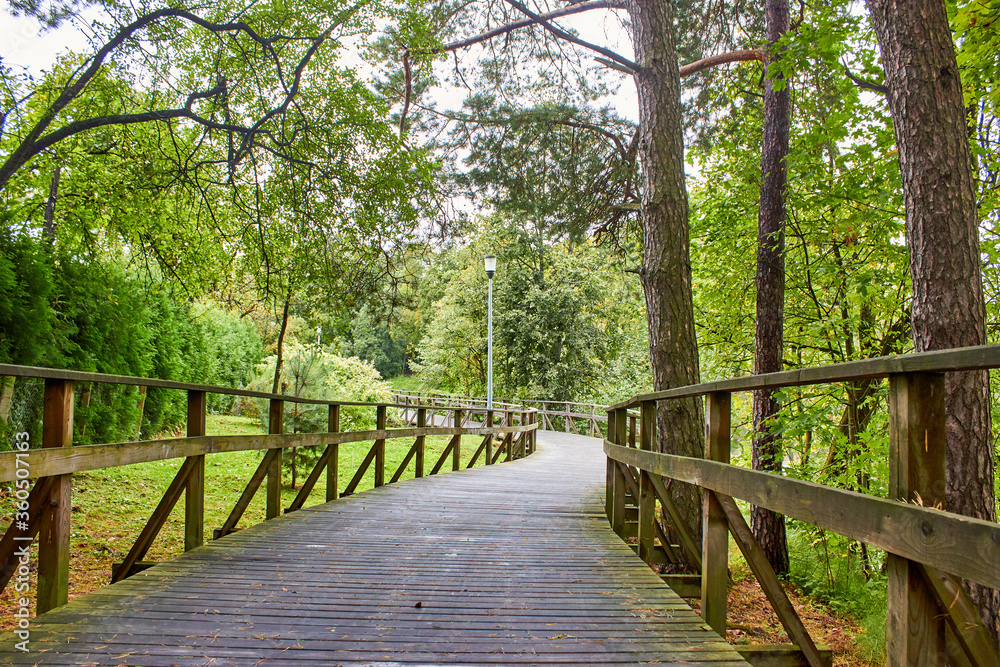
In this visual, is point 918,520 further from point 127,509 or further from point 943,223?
point 127,509

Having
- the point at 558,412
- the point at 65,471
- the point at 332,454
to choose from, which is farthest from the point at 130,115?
the point at 558,412

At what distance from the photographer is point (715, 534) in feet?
10.1

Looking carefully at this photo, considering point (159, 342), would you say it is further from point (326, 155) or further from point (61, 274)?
point (326, 155)

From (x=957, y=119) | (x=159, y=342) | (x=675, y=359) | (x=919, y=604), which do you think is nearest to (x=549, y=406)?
(x=159, y=342)

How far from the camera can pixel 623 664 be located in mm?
2570

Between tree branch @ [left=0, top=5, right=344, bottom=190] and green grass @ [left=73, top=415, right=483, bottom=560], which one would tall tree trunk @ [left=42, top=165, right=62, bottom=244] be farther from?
green grass @ [left=73, top=415, right=483, bottom=560]

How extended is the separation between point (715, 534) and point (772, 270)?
209 inches

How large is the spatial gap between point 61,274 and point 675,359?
26.9 ft

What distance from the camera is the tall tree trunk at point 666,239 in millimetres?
6457

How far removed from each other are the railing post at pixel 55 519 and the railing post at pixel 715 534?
2965 mm

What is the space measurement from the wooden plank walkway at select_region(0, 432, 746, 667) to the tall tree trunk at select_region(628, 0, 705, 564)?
156cm

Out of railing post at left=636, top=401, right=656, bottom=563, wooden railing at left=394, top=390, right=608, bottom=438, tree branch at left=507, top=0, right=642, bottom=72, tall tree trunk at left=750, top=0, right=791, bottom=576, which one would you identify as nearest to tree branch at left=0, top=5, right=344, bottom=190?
tree branch at left=507, top=0, right=642, bottom=72

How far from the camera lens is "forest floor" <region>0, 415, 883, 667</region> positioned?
5742 millimetres

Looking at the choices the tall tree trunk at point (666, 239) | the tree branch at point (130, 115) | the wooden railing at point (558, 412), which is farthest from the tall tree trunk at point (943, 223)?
the wooden railing at point (558, 412)
